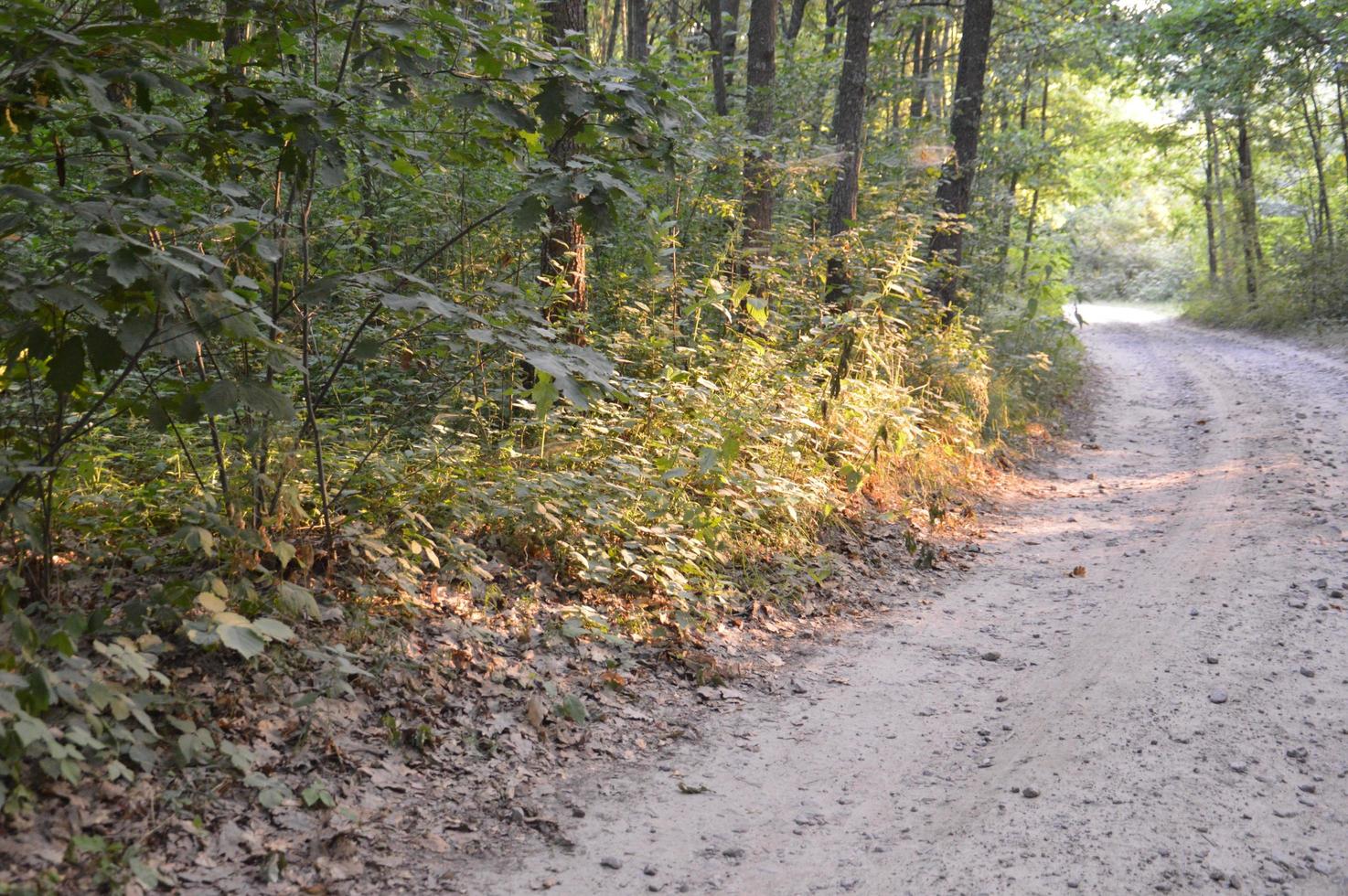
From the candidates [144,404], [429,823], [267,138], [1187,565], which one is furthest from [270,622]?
[1187,565]

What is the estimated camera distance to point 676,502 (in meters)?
6.66

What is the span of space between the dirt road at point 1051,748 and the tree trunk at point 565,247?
3.51 metres

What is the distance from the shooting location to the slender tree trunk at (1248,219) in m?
27.7

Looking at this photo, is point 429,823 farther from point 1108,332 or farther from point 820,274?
point 1108,332

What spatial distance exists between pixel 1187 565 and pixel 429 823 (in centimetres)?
621

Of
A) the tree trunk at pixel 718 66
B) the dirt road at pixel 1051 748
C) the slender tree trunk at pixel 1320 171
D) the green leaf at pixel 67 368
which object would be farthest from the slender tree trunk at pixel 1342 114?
the green leaf at pixel 67 368

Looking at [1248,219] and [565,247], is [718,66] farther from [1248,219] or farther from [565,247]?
[1248,219]

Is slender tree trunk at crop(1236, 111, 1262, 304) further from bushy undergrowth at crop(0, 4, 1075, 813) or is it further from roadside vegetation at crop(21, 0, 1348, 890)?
bushy undergrowth at crop(0, 4, 1075, 813)

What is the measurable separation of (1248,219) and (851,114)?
22119 mm

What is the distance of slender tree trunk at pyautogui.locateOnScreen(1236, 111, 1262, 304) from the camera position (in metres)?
27.7

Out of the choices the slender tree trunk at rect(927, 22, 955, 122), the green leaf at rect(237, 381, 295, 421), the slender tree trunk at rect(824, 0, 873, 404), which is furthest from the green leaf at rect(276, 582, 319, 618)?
the slender tree trunk at rect(927, 22, 955, 122)

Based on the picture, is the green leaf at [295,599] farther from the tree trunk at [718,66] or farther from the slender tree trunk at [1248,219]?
the slender tree trunk at [1248,219]

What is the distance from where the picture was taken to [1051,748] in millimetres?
4707

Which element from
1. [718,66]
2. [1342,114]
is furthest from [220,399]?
[1342,114]
